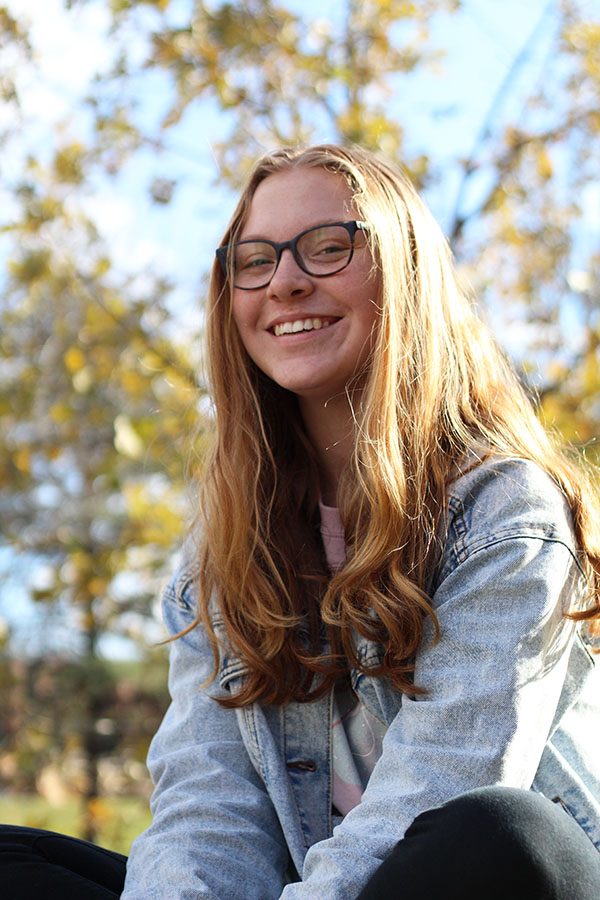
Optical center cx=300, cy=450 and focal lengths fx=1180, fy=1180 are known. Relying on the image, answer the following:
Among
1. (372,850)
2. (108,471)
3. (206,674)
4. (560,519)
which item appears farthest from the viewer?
(108,471)

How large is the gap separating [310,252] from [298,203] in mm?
99

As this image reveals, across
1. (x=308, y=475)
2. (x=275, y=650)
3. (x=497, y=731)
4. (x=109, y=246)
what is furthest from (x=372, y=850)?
(x=109, y=246)

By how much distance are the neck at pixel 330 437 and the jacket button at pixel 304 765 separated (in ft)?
1.44

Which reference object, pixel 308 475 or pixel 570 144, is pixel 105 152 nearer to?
pixel 570 144

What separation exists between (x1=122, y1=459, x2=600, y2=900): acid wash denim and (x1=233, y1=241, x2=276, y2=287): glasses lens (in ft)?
1.63

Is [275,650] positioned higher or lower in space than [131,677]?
higher

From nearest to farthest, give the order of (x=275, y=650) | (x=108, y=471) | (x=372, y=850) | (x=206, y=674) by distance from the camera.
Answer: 1. (x=372, y=850)
2. (x=275, y=650)
3. (x=206, y=674)
4. (x=108, y=471)

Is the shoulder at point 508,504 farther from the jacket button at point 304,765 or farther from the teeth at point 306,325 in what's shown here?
the jacket button at point 304,765

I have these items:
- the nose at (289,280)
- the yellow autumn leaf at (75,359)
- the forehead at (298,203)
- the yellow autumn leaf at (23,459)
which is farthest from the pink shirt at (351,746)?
the yellow autumn leaf at (23,459)

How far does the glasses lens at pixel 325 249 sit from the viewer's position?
6.23 ft

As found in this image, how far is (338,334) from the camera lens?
75.7 inches

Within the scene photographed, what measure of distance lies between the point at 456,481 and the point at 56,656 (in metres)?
3.55

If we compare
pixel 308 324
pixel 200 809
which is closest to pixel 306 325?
pixel 308 324

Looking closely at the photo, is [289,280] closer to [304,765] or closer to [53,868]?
[304,765]
